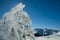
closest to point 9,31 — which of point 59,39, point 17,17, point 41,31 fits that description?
point 17,17

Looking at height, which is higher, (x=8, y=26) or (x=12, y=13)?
(x=12, y=13)

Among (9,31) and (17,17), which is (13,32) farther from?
(17,17)

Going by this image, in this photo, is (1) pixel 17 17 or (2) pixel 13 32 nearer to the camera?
(2) pixel 13 32

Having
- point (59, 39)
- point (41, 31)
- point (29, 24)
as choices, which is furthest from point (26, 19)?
point (41, 31)

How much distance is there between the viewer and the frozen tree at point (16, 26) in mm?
6582

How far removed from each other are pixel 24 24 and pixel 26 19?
0.40m

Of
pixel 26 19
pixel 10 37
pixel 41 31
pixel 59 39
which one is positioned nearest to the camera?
pixel 10 37

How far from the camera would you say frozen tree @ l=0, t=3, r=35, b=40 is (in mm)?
6582

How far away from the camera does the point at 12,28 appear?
6891 millimetres

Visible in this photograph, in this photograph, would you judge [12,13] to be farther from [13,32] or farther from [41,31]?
[41,31]

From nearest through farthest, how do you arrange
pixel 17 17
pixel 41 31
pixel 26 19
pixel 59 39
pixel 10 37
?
pixel 10 37 → pixel 17 17 → pixel 26 19 → pixel 59 39 → pixel 41 31

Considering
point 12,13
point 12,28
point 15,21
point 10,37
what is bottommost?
point 10,37

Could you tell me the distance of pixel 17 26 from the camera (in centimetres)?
744

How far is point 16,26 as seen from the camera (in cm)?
730
